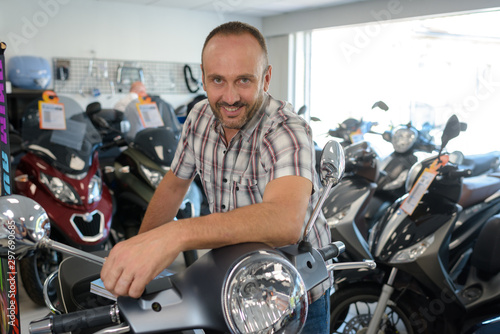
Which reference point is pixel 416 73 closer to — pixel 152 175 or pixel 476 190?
pixel 476 190

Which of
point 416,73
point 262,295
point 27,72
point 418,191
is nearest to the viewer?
point 262,295

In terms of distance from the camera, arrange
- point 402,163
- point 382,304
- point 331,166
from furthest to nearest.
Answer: point 402,163 < point 382,304 < point 331,166

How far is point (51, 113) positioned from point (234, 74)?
2438 mm

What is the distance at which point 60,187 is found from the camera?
286cm

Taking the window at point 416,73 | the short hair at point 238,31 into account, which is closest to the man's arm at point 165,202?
the short hair at point 238,31

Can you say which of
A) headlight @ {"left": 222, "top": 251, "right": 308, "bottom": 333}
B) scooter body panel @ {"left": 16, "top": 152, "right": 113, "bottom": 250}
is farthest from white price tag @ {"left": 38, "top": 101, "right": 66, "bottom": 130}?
headlight @ {"left": 222, "top": 251, "right": 308, "bottom": 333}

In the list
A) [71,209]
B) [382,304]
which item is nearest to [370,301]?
[382,304]

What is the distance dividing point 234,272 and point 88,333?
478 millimetres

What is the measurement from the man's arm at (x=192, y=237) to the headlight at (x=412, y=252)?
3.92 ft

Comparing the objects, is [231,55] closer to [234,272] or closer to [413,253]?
[234,272]

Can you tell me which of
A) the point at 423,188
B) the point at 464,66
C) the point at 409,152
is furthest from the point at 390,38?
the point at 423,188

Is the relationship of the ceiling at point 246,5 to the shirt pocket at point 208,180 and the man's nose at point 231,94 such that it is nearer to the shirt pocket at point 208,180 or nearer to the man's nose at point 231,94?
the shirt pocket at point 208,180

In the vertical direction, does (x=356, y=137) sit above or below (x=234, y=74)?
below

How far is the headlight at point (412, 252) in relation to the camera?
77.8 inches
